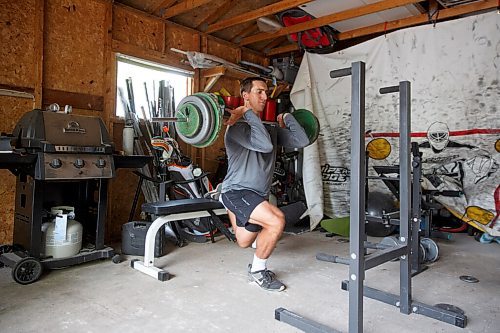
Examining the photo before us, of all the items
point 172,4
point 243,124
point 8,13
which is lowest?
point 243,124

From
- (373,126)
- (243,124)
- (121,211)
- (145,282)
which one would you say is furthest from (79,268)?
(373,126)

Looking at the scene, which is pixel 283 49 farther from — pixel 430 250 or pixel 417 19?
pixel 430 250

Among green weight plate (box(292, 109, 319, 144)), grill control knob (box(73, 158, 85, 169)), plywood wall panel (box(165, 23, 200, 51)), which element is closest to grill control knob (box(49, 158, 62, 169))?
grill control knob (box(73, 158, 85, 169))

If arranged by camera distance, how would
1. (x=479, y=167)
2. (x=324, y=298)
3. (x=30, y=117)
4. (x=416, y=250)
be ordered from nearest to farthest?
(x=324, y=298) → (x=30, y=117) → (x=416, y=250) → (x=479, y=167)

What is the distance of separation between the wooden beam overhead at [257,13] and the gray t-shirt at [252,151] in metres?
1.72

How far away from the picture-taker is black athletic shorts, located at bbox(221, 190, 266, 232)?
262cm

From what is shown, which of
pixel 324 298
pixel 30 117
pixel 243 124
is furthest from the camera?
pixel 30 117

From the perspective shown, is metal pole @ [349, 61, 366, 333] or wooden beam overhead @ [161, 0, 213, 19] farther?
wooden beam overhead @ [161, 0, 213, 19]

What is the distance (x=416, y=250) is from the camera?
9.94 feet

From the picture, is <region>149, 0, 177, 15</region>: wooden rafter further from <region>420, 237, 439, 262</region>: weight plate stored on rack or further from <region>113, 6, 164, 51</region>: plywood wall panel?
<region>420, 237, 439, 262</region>: weight plate stored on rack

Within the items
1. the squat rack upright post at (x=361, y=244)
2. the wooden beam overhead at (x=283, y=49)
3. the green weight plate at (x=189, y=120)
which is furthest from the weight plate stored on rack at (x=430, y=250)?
the wooden beam overhead at (x=283, y=49)

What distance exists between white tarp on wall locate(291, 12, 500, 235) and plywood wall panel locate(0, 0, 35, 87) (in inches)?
129

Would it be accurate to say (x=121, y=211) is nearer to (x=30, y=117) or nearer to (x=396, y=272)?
(x=30, y=117)

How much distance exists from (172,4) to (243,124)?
2.44 meters
